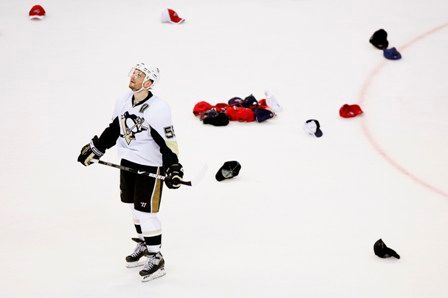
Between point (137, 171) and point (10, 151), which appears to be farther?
point (10, 151)

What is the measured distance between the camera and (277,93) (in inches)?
291

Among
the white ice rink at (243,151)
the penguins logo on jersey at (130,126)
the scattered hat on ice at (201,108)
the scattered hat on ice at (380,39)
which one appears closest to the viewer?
the penguins logo on jersey at (130,126)

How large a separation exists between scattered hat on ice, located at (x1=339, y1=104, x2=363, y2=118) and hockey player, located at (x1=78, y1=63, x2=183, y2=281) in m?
2.65

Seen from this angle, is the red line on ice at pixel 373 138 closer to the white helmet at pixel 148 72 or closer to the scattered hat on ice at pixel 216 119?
the scattered hat on ice at pixel 216 119

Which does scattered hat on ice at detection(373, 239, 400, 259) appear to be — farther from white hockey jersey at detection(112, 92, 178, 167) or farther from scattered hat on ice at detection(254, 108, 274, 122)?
scattered hat on ice at detection(254, 108, 274, 122)

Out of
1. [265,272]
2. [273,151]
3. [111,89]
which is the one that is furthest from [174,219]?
[111,89]

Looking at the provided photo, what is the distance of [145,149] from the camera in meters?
4.63

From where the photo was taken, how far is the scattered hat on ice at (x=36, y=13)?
881 cm

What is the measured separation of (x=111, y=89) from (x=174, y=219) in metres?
2.31

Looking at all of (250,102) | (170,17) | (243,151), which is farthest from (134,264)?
(170,17)

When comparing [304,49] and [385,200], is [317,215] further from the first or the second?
[304,49]

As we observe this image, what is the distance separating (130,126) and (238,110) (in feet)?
7.50

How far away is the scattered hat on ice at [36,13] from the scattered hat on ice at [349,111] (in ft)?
12.3

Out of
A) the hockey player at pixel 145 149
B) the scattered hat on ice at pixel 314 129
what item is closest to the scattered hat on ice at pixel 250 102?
the scattered hat on ice at pixel 314 129
